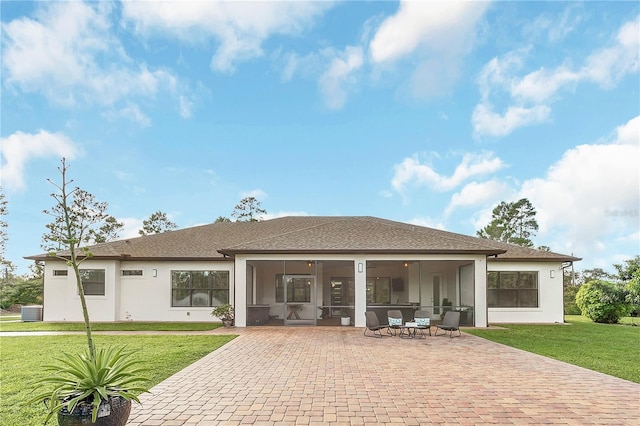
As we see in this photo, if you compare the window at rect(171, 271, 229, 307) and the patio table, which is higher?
Result: the window at rect(171, 271, 229, 307)

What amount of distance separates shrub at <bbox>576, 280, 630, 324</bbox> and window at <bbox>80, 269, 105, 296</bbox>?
23072 mm

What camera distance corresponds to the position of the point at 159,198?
35.3 m

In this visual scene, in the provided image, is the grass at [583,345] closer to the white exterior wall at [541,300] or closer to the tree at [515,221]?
the white exterior wall at [541,300]

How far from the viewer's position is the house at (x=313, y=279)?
16.5 meters

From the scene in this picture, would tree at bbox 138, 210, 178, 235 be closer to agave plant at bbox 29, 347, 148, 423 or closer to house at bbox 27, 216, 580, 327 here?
house at bbox 27, 216, 580, 327

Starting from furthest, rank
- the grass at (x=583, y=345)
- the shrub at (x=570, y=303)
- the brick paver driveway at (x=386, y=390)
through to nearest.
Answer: the shrub at (x=570, y=303) → the grass at (x=583, y=345) → the brick paver driveway at (x=386, y=390)

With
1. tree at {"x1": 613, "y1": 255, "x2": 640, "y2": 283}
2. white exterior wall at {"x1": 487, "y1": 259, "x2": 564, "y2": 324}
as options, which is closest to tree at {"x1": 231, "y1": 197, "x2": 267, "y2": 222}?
white exterior wall at {"x1": 487, "y1": 259, "x2": 564, "y2": 324}

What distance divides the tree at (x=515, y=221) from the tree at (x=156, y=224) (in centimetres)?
3041

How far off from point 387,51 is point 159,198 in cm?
2411

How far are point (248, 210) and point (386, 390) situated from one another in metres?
34.3

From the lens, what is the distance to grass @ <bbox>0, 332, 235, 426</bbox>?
5.80 metres

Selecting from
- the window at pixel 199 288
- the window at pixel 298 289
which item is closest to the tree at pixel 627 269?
the window at pixel 298 289

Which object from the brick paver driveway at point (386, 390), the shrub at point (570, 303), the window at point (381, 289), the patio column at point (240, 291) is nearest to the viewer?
the brick paver driveway at point (386, 390)

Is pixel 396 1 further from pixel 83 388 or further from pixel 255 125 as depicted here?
pixel 83 388
